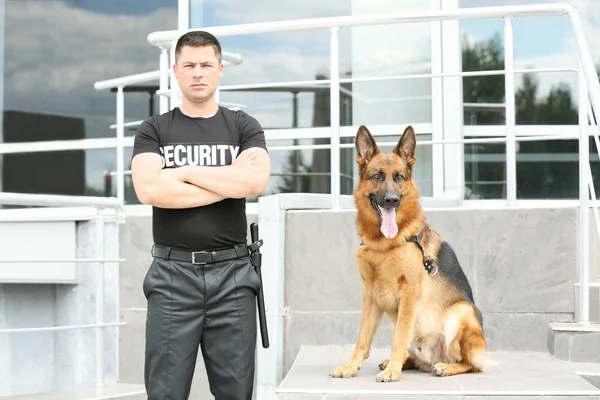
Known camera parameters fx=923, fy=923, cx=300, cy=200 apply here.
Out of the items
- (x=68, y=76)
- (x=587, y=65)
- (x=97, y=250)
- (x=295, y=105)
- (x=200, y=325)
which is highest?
(x=68, y=76)

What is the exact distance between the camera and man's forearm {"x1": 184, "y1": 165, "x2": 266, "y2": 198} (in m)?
2.95

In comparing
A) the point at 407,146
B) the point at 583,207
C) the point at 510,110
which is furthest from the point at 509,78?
the point at 407,146

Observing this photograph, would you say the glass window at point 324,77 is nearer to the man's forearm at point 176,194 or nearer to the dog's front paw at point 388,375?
the dog's front paw at point 388,375

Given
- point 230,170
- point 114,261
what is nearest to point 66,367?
point 114,261

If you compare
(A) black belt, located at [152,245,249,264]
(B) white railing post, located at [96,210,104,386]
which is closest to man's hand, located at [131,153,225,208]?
(A) black belt, located at [152,245,249,264]

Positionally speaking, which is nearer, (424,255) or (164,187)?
(164,187)

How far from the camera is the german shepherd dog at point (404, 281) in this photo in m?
3.85

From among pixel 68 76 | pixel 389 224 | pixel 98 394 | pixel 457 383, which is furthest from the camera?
pixel 68 76

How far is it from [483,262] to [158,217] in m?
2.21

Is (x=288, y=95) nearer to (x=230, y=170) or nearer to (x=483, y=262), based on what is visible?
(x=483, y=262)

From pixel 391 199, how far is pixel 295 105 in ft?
10.1

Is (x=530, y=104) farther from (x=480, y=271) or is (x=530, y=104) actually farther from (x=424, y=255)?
(x=424, y=255)

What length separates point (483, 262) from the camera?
4.75m

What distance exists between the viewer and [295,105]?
6.78m
